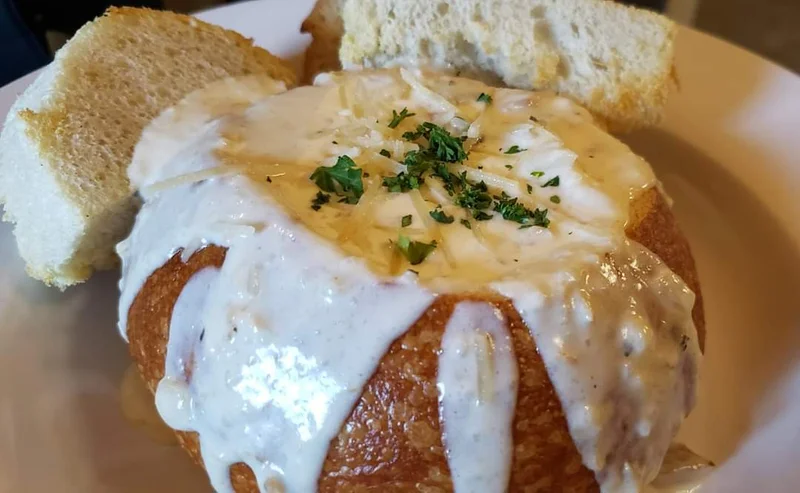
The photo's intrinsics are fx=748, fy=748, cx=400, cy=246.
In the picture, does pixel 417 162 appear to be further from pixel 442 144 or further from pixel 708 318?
pixel 708 318

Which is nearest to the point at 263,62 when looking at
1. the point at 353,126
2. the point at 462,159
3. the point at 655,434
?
the point at 353,126

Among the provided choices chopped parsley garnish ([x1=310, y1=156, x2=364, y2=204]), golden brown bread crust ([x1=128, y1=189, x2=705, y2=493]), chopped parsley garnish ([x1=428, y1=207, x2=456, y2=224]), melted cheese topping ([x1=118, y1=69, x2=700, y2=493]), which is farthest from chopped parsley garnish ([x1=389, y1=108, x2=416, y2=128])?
golden brown bread crust ([x1=128, y1=189, x2=705, y2=493])

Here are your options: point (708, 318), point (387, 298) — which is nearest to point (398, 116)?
point (387, 298)

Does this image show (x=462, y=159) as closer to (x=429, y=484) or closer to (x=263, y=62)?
(x=429, y=484)

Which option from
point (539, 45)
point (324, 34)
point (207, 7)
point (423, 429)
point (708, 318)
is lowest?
point (207, 7)

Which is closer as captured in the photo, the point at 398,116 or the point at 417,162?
the point at 417,162

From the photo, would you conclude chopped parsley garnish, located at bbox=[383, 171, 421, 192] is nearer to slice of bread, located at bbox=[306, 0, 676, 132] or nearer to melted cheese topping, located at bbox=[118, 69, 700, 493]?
melted cheese topping, located at bbox=[118, 69, 700, 493]
